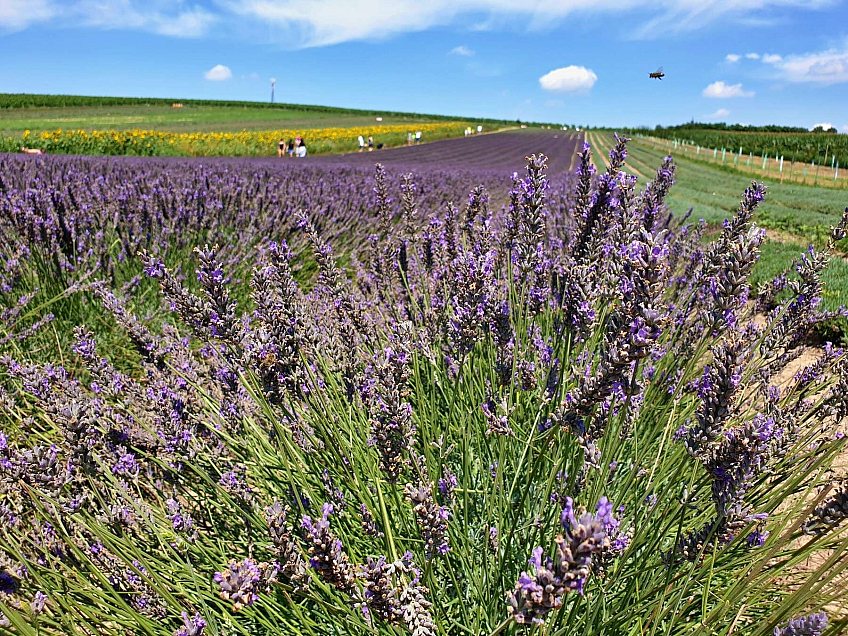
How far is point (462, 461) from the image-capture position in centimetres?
190

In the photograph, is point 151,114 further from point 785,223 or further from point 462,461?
point 462,461

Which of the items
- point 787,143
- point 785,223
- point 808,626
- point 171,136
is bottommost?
point 808,626

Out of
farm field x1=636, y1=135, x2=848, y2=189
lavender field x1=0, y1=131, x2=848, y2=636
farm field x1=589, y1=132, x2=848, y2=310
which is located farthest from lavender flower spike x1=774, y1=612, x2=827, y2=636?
farm field x1=636, y1=135, x2=848, y2=189

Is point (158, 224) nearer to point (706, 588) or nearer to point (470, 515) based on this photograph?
point (470, 515)

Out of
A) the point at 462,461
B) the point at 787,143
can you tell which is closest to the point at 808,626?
the point at 462,461

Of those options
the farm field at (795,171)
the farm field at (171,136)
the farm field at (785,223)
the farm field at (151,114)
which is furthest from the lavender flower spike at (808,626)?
the farm field at (151,114)

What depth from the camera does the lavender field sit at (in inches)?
40.3

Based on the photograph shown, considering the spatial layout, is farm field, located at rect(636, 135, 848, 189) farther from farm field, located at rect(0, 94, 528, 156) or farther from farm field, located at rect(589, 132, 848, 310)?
farm field, located at rect(0, 94, 528, 156)

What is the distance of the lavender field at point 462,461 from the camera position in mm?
1023

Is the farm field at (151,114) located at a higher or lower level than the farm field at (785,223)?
higher

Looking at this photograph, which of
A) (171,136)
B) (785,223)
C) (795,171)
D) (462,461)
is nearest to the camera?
(462,461)

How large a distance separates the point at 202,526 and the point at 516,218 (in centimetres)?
182

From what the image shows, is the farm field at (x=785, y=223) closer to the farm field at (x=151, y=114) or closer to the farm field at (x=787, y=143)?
the farm field at (x=787, y=143)

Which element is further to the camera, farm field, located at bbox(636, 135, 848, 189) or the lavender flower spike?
farm field, located at bbox(636, 135, 848, 189)
